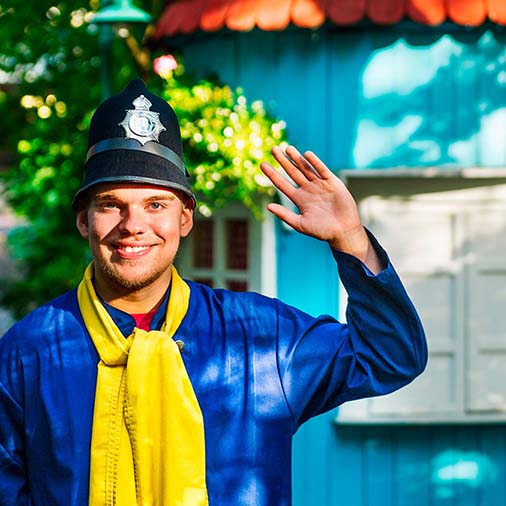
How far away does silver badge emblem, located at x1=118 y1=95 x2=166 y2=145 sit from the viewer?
303 centimetres

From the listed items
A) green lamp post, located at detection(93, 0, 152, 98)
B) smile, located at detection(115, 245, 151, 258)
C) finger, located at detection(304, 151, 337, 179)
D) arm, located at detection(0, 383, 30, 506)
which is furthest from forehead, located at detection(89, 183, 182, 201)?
green lamp post, located at detection(93, 0, 152, 98)

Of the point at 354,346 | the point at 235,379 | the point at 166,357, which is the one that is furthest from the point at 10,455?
the point at 354,346

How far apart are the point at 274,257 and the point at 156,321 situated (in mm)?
3581

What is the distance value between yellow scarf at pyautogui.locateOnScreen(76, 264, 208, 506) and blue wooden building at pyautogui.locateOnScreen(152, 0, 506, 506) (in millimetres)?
3592

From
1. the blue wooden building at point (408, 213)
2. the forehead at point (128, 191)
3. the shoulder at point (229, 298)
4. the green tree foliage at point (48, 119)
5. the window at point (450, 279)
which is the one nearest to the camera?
the forehead at point (128, 191)

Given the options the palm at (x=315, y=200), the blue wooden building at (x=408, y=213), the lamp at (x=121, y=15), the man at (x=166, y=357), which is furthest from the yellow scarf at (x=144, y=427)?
the lamp at (x=121, y=15)

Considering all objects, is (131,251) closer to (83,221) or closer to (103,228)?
(103,228)

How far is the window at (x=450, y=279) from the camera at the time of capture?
655 cm

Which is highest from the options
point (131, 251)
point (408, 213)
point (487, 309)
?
point (408, 213)

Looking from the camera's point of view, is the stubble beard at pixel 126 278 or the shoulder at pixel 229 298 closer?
the stubble beard at pixel 126 278

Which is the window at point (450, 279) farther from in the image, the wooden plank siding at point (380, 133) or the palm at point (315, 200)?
the palm at point (315, 200)

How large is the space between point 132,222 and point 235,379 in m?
0.43

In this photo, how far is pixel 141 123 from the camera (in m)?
3.05

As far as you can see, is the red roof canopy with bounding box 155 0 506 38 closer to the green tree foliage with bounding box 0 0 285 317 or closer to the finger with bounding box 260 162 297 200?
the green tree foliage with bounding box 0 0 285 317
